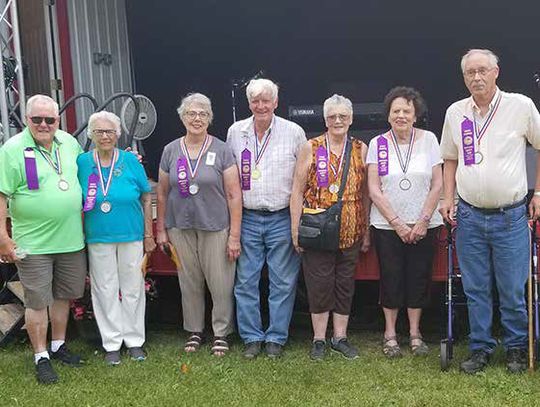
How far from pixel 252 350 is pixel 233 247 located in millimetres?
556

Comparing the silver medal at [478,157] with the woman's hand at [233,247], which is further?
the woman's hand at [233,247]

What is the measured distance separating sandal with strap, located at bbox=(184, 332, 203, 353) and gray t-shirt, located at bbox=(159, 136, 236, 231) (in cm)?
65

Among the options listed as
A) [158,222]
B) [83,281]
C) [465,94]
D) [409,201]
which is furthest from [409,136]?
[465,94]

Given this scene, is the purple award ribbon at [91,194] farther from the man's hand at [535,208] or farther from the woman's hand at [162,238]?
the man's hand at [535,208]

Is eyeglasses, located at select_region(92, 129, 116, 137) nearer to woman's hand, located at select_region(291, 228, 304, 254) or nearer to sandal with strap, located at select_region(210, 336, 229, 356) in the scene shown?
woman's hand, located at select_region(291, 228, 304, 254)

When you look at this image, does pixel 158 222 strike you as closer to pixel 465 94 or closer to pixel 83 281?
pixel 83 281

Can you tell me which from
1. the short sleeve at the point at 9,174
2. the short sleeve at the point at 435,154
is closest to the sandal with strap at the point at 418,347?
the short sleeve at the point at 435,154

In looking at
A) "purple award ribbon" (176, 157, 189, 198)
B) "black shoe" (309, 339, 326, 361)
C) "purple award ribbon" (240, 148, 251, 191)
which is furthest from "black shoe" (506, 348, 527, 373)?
"purple award ribbon" (176, 157, 189, 198)

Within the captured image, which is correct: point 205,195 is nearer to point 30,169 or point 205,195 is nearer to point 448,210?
point 30,169

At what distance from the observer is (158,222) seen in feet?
11.3

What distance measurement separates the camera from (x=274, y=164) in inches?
128

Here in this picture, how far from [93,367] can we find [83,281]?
451 millimetres

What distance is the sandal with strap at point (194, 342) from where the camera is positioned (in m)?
3.53

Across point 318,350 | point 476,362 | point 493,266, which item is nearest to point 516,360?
point 476,362
